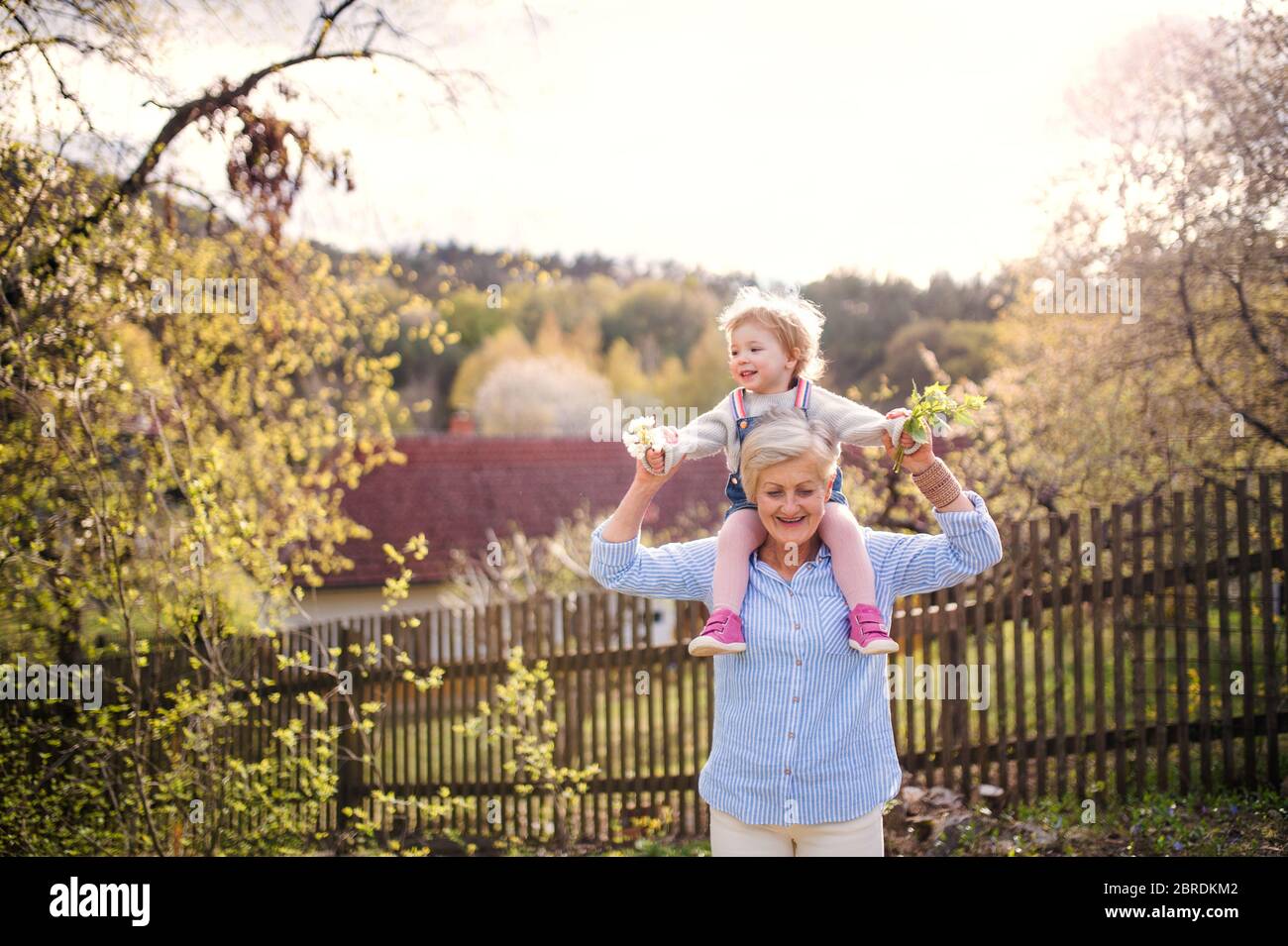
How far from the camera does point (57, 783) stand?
460 centimetres

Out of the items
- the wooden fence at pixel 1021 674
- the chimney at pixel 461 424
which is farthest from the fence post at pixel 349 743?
the chimney at pixel 461 424

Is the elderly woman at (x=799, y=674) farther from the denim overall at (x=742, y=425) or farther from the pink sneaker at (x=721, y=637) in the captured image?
the denim overall at (x=742, y=425)

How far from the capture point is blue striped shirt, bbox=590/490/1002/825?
6.93 ft

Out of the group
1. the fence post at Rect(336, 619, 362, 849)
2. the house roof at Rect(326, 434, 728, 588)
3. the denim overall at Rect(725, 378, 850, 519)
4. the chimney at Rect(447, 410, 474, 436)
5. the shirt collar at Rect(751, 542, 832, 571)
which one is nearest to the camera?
the shirt collar at Rect(751, 542, 832, 571)

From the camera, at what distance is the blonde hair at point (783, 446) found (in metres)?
2.14

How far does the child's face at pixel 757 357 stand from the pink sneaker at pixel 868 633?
0.61 m

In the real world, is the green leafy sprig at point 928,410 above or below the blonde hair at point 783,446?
above

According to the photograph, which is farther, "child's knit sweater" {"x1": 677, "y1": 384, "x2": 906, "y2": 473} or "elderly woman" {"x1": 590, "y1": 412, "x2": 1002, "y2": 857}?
"child's knit sweater" {"x1": 677, "y1": 384, "x2": 906, "y2": 473}

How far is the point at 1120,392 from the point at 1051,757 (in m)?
1.97

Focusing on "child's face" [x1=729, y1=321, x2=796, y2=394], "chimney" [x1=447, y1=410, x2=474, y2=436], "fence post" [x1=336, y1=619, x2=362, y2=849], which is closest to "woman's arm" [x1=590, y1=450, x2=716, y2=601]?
"child's face" [x1=729, y1=321, x2=796, y2=394]

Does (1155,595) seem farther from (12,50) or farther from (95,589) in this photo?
(12,50)

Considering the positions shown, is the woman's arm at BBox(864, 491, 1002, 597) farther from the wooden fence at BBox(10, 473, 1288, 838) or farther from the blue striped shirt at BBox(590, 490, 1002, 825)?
the wooden fence at BBox(10, 473, 1288, 838)

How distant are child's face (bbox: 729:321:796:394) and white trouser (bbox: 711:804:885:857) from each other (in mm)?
978
